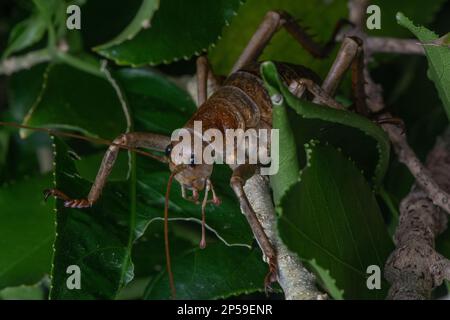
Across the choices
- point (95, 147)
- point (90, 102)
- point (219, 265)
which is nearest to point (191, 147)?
point (219, 265)

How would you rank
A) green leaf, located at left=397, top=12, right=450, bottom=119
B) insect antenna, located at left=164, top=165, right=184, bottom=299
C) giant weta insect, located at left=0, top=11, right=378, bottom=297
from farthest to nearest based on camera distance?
giant weta insect, located at left=0, top=11, right=378, bottom=297
insect antenna, located at left=164, top=165, right=184, bottom=299
green leaf, located at left=397, top=12, right=450, bottom=119

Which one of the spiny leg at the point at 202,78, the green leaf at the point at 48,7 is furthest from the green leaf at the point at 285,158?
the green leaf at the point at 48,7

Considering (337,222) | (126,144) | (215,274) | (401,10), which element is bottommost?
(215,274)

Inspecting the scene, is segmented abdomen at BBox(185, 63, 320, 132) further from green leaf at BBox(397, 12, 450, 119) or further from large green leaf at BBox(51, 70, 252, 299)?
green leaf at BBox(397, 12, 450, 119)

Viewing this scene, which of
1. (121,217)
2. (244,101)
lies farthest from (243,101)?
(121,217)

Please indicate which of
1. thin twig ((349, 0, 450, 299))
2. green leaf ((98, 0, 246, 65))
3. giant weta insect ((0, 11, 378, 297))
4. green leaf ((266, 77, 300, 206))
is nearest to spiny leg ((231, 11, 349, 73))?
giant weta insect ((0, 11, 378, 297))

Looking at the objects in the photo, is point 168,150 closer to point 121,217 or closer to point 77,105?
point 121,217
